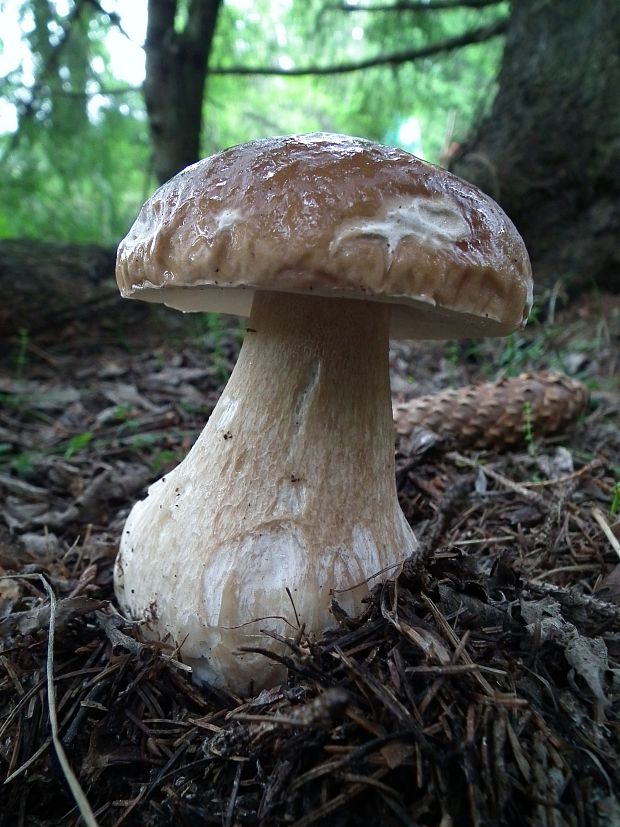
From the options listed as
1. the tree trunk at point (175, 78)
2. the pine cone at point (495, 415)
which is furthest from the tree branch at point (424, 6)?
the pine cone at point (495, 415)

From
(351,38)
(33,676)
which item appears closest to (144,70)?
(351,38)

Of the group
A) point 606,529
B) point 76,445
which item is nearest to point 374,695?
point 606,529

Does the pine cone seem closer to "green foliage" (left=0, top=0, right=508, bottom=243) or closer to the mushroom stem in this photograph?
the mushroom stem

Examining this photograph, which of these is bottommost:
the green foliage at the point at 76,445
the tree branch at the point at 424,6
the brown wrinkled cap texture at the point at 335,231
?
the green foliage at the point at 76,445

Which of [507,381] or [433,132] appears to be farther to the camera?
[433,132]

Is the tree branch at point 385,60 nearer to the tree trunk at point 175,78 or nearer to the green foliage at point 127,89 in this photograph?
the green foliage at point 127,89

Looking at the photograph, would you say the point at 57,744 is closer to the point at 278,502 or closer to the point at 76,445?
the point at 278,502

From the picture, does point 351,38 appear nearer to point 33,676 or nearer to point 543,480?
point 543,480

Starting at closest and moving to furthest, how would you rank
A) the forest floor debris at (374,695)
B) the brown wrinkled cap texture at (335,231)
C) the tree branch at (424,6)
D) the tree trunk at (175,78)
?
the forest floor debris at (374,695) → the brown wrinkled cap texture at (335,231) → the tree trunk at (175,78) → the tree branch at (424,6)
